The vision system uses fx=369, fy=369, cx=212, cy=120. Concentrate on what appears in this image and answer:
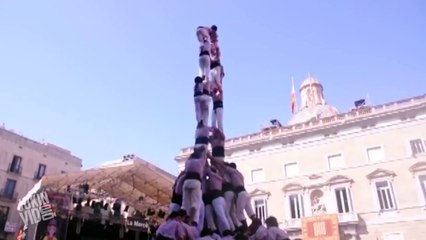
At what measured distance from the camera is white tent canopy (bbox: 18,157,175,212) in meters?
19.9

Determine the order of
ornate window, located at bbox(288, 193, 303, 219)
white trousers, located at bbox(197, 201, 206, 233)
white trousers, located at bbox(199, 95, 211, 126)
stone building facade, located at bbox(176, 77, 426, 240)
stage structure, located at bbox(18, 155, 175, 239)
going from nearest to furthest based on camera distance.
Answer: white trousers, located at bbox(197, 201, 206, 233)
white trousers, located at bbox(199, 95, 211, 126)
stage structure, located at bbox(18, 155, 175, 239)
stone building facade, located at bbox(176, 77, 426, 240)
ornate window, located at bbox(288, 193, 303, 219)

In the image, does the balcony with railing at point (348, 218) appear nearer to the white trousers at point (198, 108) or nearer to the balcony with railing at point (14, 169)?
the white trousers at point (198, 108)

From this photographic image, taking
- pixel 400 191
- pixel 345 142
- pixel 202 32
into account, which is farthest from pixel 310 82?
pixel 202 32

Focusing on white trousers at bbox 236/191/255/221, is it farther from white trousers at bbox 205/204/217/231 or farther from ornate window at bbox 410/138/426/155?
ornate window at bbox 410/138/426/155

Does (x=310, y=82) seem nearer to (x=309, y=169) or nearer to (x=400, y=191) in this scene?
(x=309, y=169)

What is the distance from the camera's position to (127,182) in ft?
74.7

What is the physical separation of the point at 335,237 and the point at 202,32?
20.7m

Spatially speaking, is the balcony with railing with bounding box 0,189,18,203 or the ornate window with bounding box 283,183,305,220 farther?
the balcony with railing with bounding box 0,189,18,203

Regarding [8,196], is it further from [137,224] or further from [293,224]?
[293,224]

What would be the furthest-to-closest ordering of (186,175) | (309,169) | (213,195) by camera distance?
(309,169)
(213,195)
(186,175)

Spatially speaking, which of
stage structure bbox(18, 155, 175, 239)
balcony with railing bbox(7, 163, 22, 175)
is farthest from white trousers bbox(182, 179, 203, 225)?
balcony with railing bbox(7, 163, 22, 175)

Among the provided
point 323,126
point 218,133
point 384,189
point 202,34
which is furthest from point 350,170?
point 202,34

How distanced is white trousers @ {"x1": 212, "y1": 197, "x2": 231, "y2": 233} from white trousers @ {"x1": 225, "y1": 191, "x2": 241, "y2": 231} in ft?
1.07

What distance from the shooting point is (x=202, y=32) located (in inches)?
466
